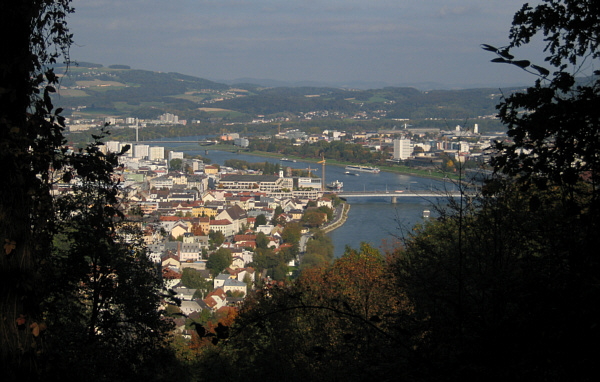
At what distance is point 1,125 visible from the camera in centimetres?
99

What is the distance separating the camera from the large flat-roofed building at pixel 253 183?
17703 mm

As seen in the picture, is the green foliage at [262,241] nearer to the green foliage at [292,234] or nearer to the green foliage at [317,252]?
the green foliage at [292,234]

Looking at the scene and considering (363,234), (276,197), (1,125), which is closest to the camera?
(1,125)

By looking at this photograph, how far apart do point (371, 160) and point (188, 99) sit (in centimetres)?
3218

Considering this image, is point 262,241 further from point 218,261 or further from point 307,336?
point 307,336

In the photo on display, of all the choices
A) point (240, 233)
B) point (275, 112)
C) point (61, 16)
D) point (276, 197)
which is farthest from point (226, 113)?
point (61, 16)

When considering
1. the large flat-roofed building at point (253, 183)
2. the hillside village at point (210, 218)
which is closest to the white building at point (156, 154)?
the hillside village at point (210, 218)

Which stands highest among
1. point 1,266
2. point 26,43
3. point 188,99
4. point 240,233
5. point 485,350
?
point 188,99

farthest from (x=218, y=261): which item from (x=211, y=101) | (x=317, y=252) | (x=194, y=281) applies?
(x=211, y=101)

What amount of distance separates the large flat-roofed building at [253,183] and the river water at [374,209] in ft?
7.11

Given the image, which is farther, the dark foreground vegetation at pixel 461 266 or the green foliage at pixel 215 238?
the green foliage at pixel 215 238

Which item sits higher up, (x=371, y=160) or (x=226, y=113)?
(x=226, y=113)

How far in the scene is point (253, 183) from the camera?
1794 centimetres

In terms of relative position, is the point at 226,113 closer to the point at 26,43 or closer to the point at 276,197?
the point at 276,197
